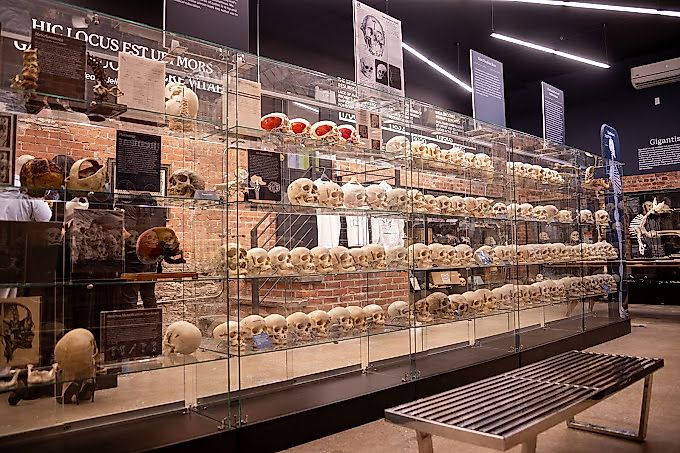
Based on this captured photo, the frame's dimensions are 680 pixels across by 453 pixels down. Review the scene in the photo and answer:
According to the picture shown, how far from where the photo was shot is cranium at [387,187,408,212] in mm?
4258

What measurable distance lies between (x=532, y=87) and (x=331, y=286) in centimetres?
952

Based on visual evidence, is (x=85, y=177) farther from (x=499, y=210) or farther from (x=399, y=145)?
(x=499, y=210)

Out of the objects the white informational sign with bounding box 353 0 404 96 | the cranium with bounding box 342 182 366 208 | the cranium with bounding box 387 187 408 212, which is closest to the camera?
the cranium with bounding box 342 182 366 208

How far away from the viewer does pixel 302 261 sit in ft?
12.0

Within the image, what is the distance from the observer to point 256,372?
469cm

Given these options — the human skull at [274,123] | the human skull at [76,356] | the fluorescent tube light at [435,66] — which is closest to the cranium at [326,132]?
the human skull at [274,123]

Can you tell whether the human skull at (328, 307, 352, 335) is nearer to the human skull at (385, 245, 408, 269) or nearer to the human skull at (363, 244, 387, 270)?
the human skull at (363, 244, 387, 270)

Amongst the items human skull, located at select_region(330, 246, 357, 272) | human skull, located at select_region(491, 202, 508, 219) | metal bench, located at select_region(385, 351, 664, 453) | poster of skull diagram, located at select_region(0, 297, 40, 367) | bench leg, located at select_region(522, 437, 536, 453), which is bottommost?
bench leg, located at select_region(522, 437, 536, 453)

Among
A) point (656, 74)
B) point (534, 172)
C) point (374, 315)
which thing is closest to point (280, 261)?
point (374, 315)

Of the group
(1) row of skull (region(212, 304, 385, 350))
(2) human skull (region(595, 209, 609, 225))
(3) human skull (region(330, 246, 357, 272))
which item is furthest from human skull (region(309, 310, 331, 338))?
(2) human skull (region(595, 209, 609, 225))

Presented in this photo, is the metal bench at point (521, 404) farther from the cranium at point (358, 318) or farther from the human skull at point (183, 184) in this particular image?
the human skull at point (183, 184)

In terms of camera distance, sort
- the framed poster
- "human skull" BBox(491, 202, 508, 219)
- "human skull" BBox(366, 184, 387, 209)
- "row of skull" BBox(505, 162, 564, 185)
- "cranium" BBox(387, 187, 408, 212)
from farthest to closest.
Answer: "row of skull" BBox(505, 162, 564, 185) < "human skull" BBox(491, 202, 508, 219) < "cranium" BBox(387, 187, 408, 212) < "human skull" BBox(366, 184, 387, 209) < the framed poster

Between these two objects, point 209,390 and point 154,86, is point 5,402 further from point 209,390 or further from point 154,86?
point 154,86

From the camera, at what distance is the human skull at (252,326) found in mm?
3312
